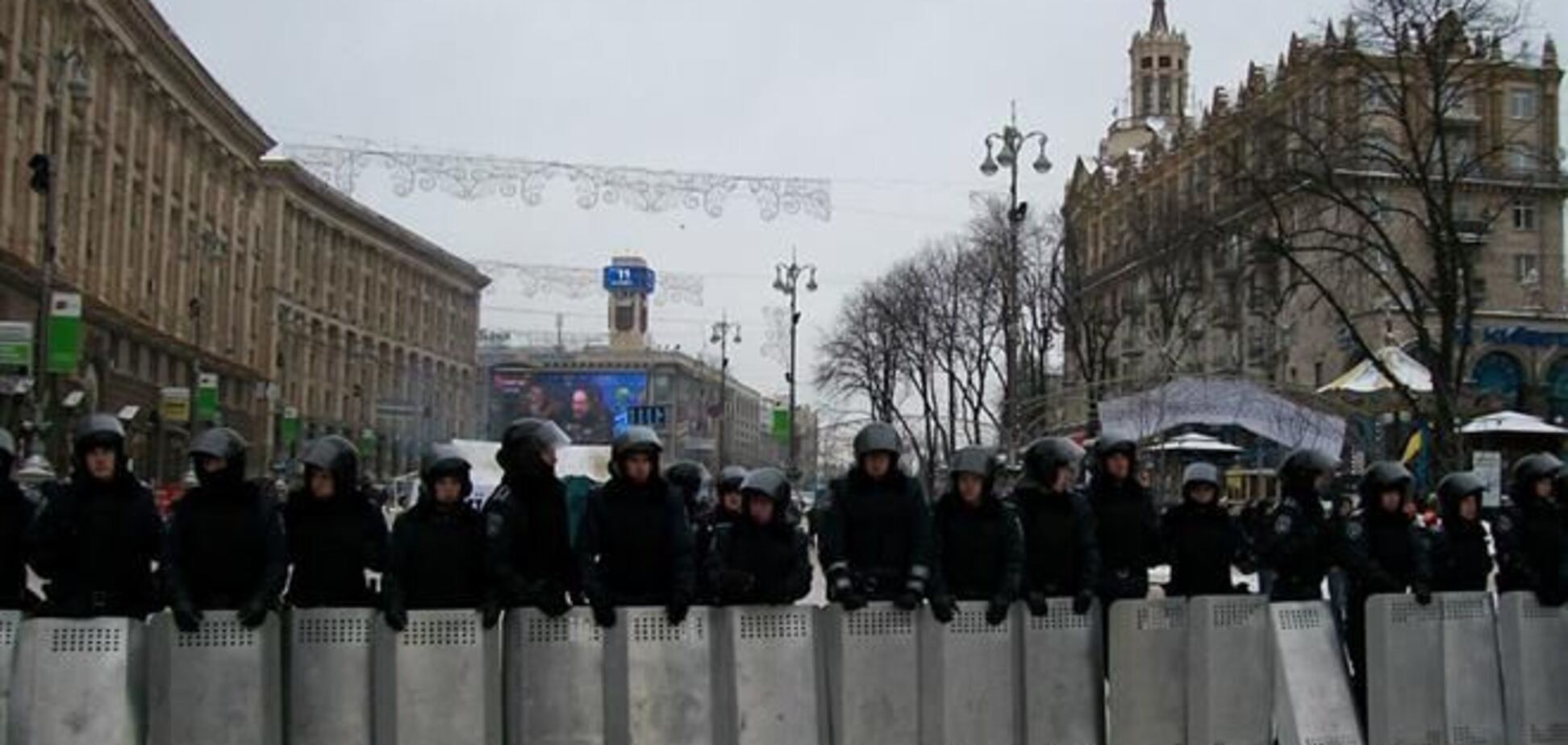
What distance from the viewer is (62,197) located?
4691cm

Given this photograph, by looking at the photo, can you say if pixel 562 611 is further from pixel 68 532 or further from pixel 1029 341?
pixel 1029 341

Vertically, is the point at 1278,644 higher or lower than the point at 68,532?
lower

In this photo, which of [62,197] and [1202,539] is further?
[62,197]

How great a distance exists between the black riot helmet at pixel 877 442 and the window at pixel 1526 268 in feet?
184

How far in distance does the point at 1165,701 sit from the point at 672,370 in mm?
100455

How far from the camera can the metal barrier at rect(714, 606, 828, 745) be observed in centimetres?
816

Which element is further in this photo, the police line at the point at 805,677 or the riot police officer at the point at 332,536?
the riot police officer at the point at 332,536

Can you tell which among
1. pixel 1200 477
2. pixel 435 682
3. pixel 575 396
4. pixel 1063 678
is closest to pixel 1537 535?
pixel 1200 477

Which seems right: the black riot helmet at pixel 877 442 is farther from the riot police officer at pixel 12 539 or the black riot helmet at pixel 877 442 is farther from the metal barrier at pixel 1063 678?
the riot police officer at pixel 12 539

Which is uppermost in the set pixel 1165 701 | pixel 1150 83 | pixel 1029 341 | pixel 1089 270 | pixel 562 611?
pixel 1150 83

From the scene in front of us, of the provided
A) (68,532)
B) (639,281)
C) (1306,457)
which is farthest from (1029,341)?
(68,532)

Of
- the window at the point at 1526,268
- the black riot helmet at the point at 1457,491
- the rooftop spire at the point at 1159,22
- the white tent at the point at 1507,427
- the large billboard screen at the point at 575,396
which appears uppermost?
the rooftop spire at the point at 1159,22

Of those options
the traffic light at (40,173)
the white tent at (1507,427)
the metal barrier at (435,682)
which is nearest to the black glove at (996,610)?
the metal barrier at (435,682)

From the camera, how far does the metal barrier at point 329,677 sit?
7.79m
